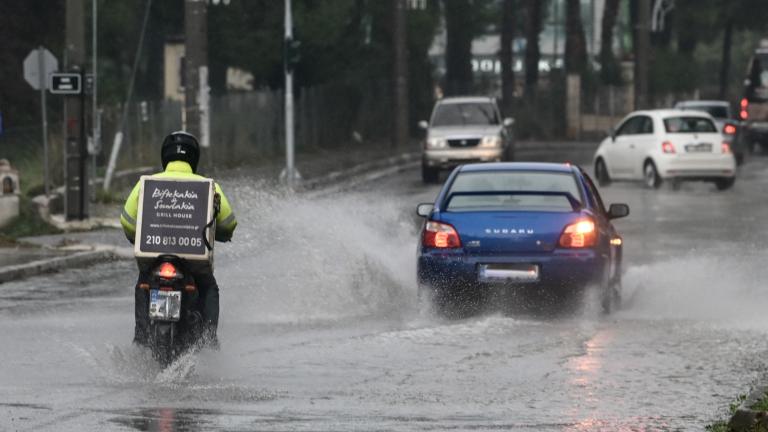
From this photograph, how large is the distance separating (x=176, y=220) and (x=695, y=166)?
990 inches

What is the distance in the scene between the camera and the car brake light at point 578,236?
15.4 meters

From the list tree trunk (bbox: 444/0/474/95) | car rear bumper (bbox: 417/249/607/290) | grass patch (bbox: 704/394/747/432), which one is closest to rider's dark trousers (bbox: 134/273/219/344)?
grass patch (bbox: 704/394/747/432)

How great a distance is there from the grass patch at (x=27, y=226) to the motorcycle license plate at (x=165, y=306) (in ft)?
41.2

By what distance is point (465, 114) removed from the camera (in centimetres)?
4209

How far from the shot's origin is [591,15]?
496 feet

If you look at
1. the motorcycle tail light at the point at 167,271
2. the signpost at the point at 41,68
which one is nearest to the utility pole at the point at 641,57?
the signpost at the point at 41,68

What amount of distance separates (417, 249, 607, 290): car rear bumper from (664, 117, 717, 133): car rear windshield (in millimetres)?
21225

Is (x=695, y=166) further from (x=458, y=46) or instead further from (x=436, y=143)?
(x=458, y=46)

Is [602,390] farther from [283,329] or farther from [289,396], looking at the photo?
[283,329]

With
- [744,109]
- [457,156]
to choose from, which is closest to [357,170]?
[457,156]

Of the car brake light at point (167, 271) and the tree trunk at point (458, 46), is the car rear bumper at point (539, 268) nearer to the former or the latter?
the car brake light at point (167, 271)

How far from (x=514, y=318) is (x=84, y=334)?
11.3 feet

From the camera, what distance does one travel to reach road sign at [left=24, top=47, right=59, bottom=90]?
2605 centimetres

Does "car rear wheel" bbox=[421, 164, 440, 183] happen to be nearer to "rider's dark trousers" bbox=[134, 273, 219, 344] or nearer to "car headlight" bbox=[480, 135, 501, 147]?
"car headlight" bbox=[480, 135, 501, 147]
